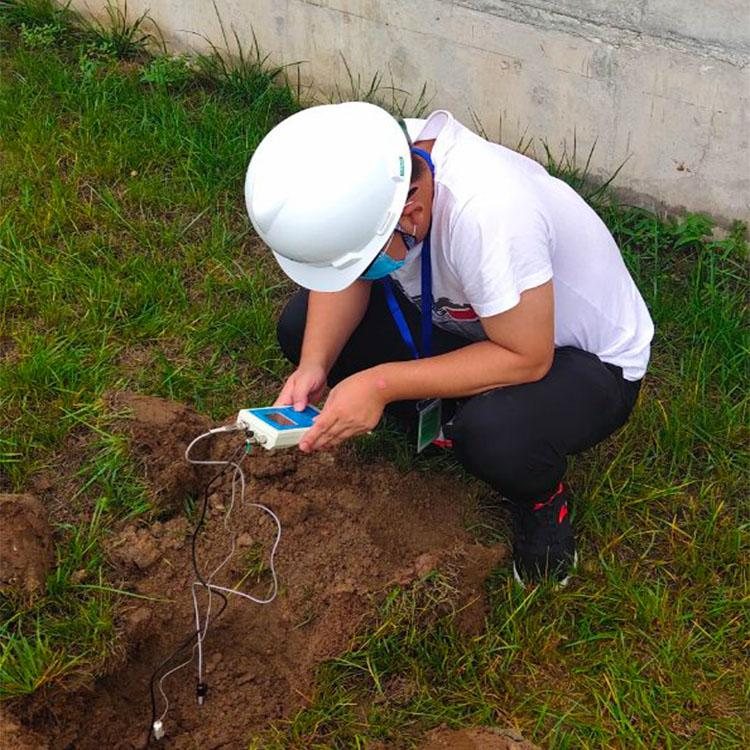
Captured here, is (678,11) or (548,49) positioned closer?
(678,11)

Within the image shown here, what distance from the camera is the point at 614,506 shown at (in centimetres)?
276

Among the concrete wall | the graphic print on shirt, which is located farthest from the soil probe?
the concrete wall

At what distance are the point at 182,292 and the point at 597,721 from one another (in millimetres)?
1753

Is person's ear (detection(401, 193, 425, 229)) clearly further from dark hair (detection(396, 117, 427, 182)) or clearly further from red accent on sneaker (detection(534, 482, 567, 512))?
red accent on sneaker (detection(534, 482, 567, 512))

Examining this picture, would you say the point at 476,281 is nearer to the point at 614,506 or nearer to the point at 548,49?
the point at 614,506

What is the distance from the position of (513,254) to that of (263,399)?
3.77 ft

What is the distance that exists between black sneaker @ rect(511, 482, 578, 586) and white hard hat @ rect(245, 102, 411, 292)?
2.59ft

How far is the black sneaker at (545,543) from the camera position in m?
2.57

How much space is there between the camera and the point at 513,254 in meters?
2.10

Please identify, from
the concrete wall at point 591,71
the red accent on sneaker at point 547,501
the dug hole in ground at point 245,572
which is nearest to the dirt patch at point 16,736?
the dug hole in ground at point 245,572

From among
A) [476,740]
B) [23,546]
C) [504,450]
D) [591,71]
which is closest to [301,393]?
[504,450]

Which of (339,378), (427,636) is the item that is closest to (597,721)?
(427,636)

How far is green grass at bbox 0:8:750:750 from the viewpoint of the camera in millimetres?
2363

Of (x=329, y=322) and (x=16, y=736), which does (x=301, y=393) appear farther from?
(x=16, y=736)
